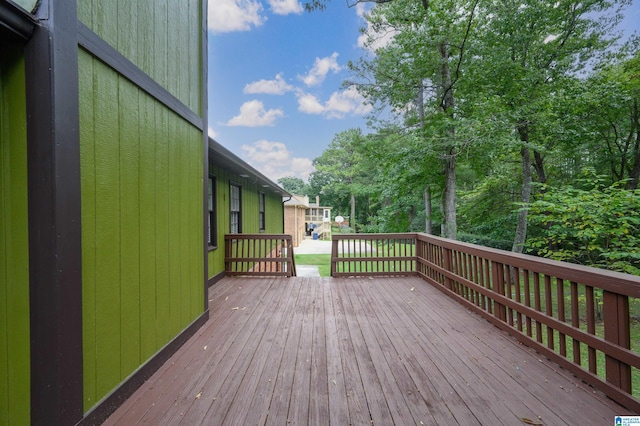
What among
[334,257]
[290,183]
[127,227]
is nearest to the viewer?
[127,227]

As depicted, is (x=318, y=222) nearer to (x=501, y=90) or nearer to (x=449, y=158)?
(x=449, y=158)

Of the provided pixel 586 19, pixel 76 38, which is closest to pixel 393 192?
pixel 586 19

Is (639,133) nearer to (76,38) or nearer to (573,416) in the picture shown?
(573,416)

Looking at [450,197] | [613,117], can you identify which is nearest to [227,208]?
[450,197]

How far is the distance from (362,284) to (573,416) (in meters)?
3.24

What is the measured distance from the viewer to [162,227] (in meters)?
2.26

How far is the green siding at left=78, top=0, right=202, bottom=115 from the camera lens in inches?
66.4

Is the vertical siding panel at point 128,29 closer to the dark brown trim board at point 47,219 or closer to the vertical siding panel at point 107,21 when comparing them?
the vertical siding panel at point 107,21

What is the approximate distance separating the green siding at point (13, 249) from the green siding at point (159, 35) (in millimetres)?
579

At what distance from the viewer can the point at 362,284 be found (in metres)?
4.75

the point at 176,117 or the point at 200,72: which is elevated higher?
the point at 200,72

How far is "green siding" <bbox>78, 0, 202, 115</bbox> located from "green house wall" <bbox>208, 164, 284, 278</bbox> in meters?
2.22

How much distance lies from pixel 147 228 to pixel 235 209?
4346 mm

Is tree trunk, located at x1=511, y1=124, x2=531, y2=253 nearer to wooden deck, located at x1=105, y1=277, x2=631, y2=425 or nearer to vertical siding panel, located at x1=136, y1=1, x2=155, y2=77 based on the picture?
wooden deck, located at x1=105, y1=277, x2=631, y2=425
